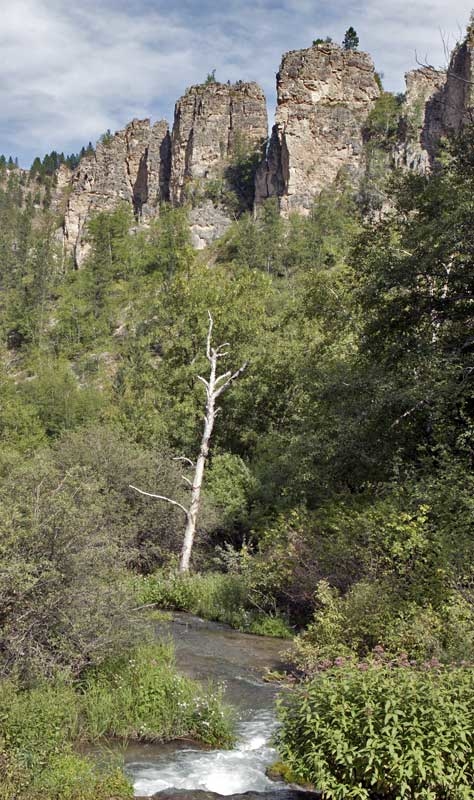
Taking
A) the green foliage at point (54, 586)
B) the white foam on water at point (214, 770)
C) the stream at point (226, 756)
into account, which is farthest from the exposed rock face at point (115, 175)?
the white foam on water at point (214, 770)

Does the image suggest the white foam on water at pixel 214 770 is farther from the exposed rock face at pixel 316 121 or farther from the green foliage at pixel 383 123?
the green foliage at pixel 383 123

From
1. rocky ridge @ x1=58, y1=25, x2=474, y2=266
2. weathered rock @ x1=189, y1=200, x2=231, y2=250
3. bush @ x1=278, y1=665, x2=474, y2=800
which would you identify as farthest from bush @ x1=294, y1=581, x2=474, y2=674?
weathered rock @ x1=189, y1=200, x2=231, y2=250

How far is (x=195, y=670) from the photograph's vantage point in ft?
37.6

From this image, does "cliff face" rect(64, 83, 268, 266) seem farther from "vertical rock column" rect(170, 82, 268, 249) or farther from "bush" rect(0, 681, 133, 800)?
"bush" rect(0, 681, 133, 800)

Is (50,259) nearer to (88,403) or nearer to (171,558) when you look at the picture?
(88,403)

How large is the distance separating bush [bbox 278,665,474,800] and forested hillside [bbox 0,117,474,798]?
1.22 m

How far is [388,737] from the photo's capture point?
18.9 feet

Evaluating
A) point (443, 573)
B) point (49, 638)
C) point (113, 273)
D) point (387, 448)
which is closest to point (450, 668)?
point (443, 573)

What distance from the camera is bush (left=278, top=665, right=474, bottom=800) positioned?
18.7 feet

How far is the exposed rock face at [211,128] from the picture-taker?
9862cm

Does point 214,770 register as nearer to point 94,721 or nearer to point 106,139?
point 94,721

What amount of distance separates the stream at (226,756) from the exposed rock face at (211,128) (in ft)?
299

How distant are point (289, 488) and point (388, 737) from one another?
1181cm

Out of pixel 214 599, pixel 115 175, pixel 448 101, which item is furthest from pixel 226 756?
pixel 115 175
